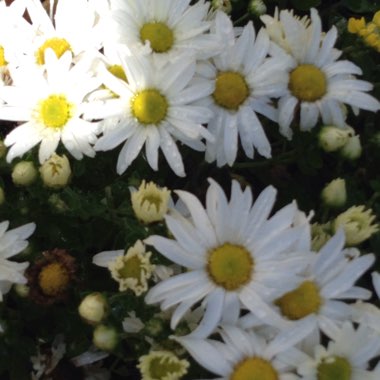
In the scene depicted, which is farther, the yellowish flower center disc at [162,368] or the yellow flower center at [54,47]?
the yellow flower center at [54,47]

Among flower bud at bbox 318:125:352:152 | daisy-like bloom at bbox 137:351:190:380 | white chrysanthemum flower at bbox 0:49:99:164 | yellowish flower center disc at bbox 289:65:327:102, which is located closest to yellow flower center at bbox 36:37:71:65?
white chrysanthemum flower at bbox 0:49:99:164

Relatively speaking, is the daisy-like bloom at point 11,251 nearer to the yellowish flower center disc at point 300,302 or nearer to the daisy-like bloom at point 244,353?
the daisy-like bloom at point 244,353

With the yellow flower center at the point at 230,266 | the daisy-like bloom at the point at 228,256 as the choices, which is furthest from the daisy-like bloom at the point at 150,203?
the yellow flower center at the point at 230,266

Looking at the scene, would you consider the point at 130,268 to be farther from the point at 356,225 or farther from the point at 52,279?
the point at 356,225

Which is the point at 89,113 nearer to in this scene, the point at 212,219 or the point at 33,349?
the point at 212,219

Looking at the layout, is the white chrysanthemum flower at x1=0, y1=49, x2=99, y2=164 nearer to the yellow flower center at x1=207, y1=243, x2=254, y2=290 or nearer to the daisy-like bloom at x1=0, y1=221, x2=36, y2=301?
the daisy-like bloom at x1=0, y1=221, x2=36, y2=301
